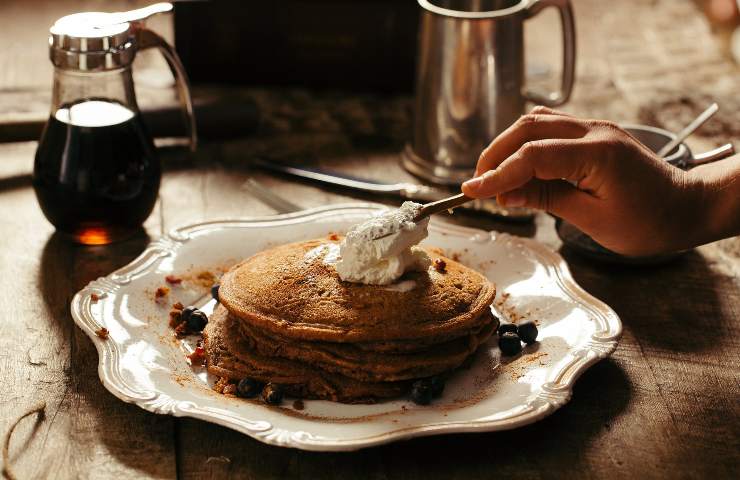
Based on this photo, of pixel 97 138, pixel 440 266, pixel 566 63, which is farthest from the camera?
pixel 566 63

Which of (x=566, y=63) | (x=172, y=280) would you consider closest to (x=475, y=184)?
(x=172, y=280)

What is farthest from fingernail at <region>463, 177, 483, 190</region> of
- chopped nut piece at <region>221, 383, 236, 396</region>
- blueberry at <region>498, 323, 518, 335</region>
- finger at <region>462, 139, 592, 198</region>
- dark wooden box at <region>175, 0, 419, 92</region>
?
dark wooden box at <region>175, 0, 419, 92</region>

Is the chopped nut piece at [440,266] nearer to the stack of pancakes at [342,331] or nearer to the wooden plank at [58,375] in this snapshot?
the stack of pancakes at [342,331]

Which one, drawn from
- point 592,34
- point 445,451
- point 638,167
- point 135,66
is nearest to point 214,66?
point 135,66

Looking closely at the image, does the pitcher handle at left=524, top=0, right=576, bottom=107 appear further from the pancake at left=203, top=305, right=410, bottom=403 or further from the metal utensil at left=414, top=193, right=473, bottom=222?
the pancake at left=203, top=305, right=410, bottom=403

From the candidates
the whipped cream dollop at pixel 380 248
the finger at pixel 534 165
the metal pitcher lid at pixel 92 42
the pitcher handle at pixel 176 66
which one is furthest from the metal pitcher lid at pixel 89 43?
the finger at pixel 534 165

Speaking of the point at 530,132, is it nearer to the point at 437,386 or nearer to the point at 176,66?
the point at 437,386
